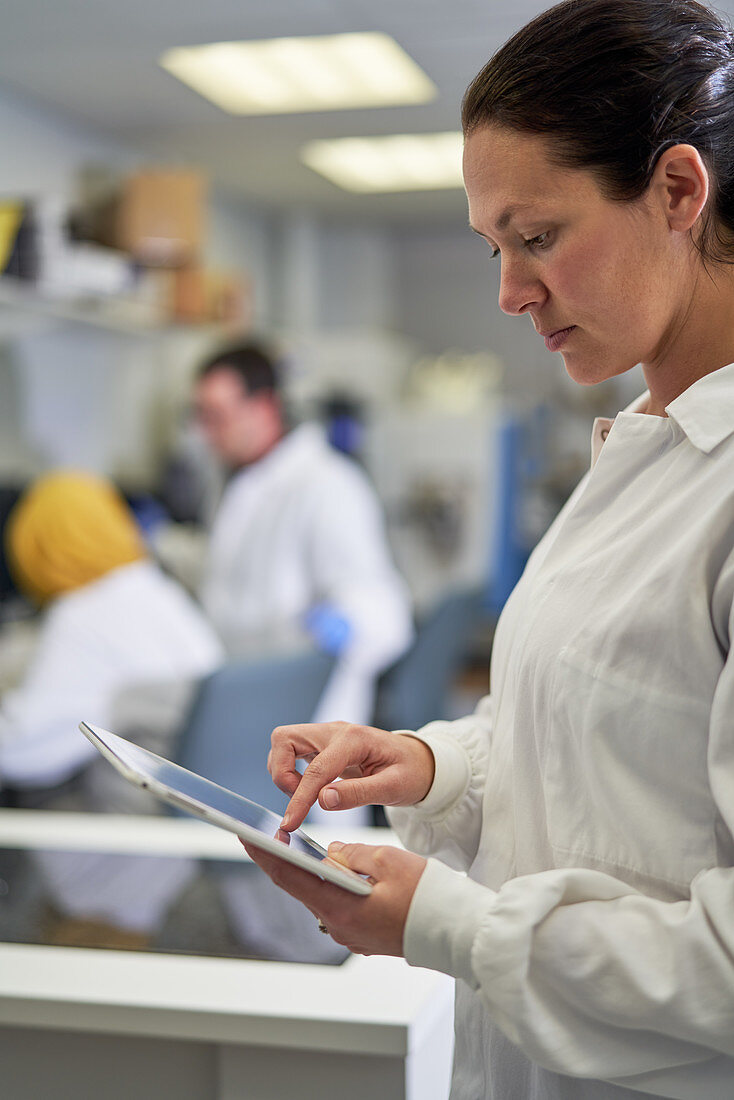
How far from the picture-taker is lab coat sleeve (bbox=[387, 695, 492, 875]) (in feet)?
2.81

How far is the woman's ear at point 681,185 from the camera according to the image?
2.19 feet

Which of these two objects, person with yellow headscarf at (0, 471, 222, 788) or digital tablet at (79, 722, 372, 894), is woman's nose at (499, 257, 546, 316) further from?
person with yellow headscarf at (0, 471, 222, 788)

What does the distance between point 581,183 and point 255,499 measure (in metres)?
2.05

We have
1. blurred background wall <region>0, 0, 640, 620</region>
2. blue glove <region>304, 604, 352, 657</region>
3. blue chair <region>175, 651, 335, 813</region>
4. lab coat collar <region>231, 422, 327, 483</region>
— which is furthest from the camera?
blurred background wall <region>0, 0, 640, 620</region>

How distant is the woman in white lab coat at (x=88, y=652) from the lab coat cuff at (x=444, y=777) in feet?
3.04

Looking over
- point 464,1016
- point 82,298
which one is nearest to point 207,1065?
point 464,1016

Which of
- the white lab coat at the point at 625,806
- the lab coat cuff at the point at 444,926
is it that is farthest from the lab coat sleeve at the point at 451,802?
the lab coat cuff at the point at 444,926

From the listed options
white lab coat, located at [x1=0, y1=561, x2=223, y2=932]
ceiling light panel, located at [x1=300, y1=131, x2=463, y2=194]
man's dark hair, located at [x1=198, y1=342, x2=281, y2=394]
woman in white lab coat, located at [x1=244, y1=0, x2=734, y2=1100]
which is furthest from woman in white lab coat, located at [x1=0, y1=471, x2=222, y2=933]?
ceiling light panel, located at [x1=300, y1=131, x2=463, y2=194]

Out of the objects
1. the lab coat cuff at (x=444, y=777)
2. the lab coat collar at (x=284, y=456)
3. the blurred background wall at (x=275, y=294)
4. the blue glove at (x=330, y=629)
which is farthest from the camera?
the blurred background wall at (x=275, y=294)

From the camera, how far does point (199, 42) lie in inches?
116

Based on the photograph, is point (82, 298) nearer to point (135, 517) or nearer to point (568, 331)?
point (135, 517)

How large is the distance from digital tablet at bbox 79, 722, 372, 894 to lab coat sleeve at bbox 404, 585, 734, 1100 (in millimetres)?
63

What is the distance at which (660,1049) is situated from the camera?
25.0 inches

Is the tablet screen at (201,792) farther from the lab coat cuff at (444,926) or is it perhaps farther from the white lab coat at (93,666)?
the white lab coat at (93,666)
